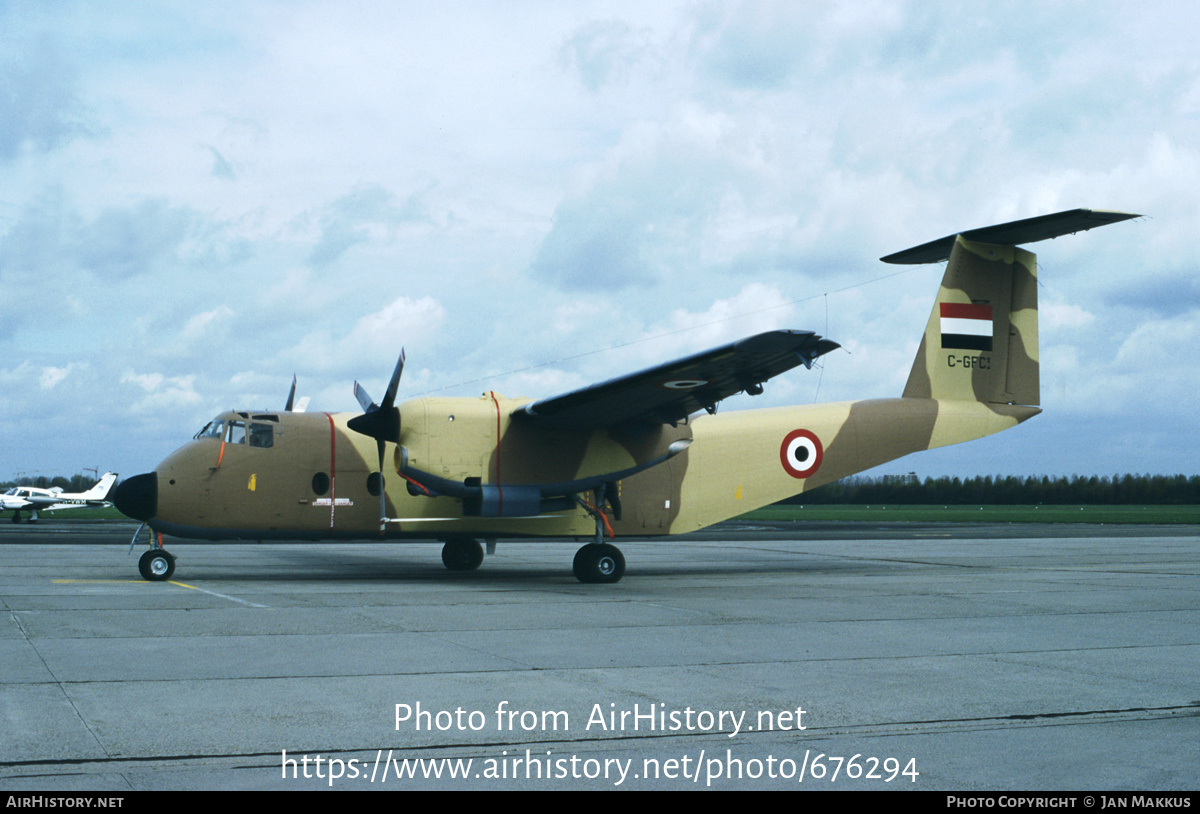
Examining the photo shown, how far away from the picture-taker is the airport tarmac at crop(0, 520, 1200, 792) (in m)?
5.30

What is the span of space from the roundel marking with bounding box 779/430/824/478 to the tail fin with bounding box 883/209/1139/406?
2.35 metres

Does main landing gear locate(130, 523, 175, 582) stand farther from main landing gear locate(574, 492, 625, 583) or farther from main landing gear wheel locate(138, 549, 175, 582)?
main landing gear locate(574, 492, 625, 583)

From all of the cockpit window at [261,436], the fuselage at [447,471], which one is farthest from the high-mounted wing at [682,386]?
the cockpit window at [261,436]

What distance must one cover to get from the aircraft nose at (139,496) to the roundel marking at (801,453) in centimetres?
1128

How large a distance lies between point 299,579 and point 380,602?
4.47 m

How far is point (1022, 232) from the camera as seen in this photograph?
61.2 ft

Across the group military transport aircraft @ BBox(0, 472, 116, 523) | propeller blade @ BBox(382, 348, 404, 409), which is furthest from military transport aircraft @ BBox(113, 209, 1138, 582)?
military transport aircraft @ BBox(0, 472, 116, 523)

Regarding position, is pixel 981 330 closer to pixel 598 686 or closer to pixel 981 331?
pixel 981 331

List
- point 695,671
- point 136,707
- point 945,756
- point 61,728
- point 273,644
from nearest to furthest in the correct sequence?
point 945,756, point 61,728, point 136,707, point 695,671, point 273,644

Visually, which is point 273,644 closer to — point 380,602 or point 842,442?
point 380,602

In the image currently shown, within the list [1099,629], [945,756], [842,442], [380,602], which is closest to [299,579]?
[380,602]

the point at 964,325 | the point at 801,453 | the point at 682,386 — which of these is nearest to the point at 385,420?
the point at 682,386

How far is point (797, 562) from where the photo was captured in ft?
71.7

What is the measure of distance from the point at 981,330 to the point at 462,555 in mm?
11456
